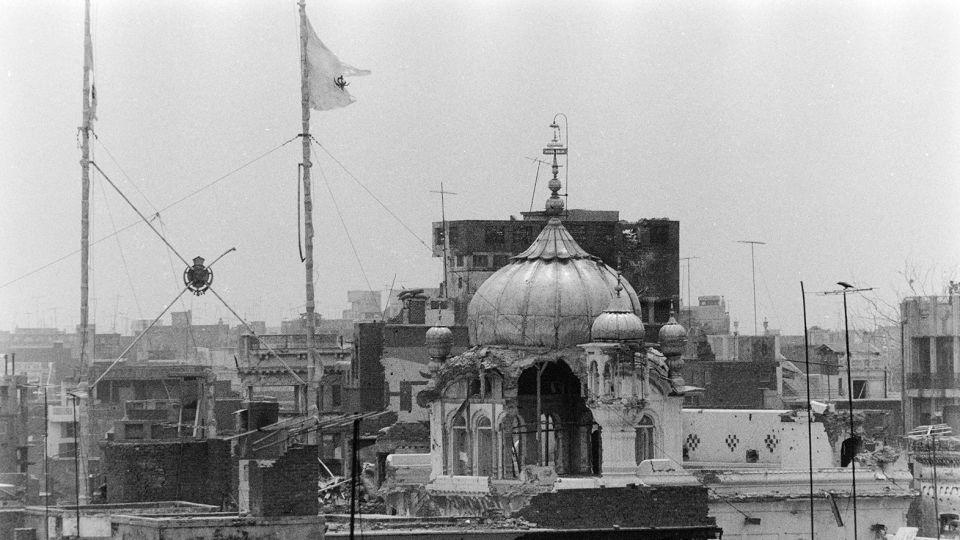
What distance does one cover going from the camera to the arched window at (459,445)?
5381 cm

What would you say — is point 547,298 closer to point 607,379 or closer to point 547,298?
point 547,298

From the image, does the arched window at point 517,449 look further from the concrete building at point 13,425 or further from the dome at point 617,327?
the concrete building at point 13,425

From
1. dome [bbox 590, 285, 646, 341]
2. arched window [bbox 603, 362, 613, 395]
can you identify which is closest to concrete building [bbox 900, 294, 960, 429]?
arched window [bbox 603, 362, 613, 395]

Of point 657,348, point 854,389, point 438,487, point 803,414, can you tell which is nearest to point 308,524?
Answer: point 438,487

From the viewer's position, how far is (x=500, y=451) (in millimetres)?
53438

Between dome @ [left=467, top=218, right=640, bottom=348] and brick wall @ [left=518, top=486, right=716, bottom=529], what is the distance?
670 centimetres

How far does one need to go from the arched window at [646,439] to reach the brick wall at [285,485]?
46.5 feet

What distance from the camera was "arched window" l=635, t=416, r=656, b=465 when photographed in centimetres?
5250

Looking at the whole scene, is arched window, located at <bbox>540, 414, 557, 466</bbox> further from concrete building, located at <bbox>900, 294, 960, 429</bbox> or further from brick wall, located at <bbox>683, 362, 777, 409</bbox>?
brick wall, located at <bbox>683, 362, 777, 409</bbox>

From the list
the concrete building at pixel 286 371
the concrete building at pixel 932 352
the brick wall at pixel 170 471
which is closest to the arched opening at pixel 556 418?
the brick wall at pixel 170 471

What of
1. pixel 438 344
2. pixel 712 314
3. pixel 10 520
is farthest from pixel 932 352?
pixel 712 314

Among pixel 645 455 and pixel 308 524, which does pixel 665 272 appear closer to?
pixel 645 455

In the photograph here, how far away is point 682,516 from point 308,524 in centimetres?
980

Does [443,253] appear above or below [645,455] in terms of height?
above
